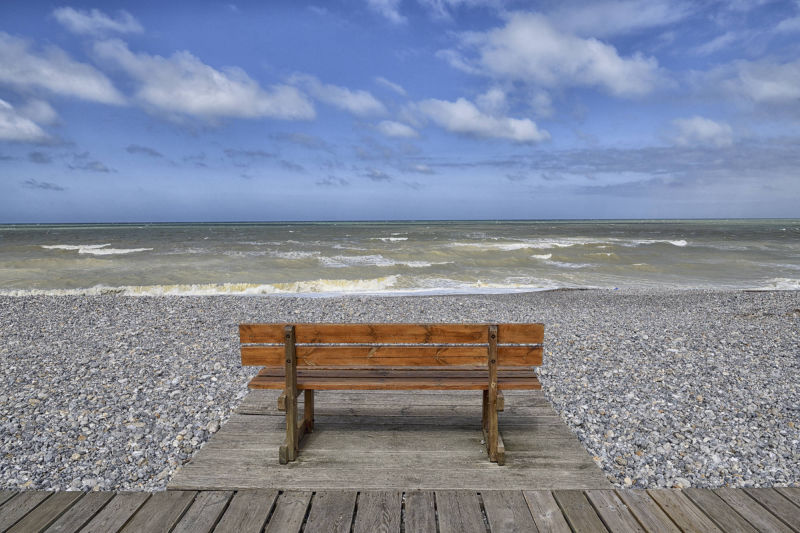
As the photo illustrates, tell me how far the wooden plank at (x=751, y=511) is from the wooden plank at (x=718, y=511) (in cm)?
4

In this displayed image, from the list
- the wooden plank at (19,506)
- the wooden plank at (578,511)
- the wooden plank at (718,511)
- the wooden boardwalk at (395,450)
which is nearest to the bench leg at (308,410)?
the wooden boardwalk at (395,450)

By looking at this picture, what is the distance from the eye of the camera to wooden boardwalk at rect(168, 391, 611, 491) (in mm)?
3381

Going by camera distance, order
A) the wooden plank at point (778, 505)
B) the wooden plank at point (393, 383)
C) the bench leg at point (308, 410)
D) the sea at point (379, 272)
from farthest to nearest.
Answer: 1. the sea at point (379, 272)
2. the bench leg at point (308, 410)
3. the wooden plank at point (393, 383)
4. the wooden plank at point (778, 505)

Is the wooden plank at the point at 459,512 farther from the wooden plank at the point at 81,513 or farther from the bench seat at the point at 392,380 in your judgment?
the wooden plank at the point at 81,513

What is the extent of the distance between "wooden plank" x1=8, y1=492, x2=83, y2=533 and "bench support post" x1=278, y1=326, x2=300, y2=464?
53.6 inches

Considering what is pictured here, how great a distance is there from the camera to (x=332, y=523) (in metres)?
2.94

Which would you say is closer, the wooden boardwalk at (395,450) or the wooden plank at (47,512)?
the wooden plank at (47,512)

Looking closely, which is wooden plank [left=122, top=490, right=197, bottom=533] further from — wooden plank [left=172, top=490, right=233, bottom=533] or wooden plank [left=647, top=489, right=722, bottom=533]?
wooden plank [left=647, top=489, right=722, bottom=533]

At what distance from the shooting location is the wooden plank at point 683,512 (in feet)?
9.53

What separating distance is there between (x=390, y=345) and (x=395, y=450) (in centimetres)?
89

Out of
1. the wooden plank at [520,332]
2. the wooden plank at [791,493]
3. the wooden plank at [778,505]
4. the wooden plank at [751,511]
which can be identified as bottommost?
the wooden plank at [791,493]

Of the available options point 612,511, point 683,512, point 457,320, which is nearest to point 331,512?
point 612,511

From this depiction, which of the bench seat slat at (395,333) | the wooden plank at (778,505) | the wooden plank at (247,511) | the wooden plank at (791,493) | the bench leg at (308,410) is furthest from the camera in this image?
the bench leg at (308,410)

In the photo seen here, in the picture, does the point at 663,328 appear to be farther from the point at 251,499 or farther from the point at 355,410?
the point at 251,499
